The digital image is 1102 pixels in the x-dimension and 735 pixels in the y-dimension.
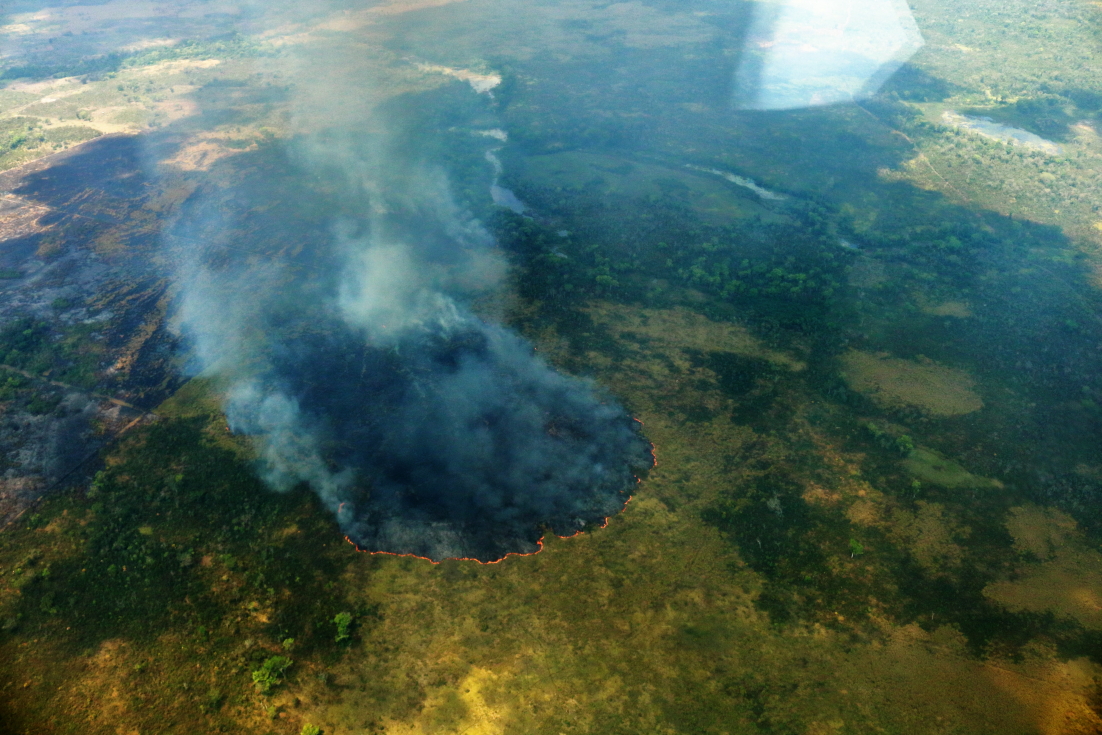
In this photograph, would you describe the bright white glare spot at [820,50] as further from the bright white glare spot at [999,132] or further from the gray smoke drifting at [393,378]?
the gray smoke drifting at [393,378]

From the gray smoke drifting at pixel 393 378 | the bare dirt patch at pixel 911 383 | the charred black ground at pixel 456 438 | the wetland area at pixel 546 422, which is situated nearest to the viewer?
the wetland area at pixel 546 422

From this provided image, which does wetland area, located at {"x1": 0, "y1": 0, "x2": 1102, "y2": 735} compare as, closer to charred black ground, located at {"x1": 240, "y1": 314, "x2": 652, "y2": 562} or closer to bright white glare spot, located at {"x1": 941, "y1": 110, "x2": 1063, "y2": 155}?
charred black ground, located at {"x1": 240, "y1": 314, "x2": 652, "y2": 562}

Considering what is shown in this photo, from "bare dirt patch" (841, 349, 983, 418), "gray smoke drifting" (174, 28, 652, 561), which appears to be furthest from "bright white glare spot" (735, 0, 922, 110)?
"gray smoke drifting" (174, 28, 652, 561)

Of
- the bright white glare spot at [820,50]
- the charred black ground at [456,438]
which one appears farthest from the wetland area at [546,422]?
the bright white glare spot at [820,50]

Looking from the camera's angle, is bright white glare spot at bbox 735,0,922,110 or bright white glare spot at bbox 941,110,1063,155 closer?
bright white glare spot at bbox 941,110,1063,155

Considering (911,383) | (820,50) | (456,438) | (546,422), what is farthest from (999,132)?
(456,438)

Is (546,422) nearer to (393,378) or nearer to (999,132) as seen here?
(393,378)

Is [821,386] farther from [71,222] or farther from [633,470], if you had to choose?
[71,222]
